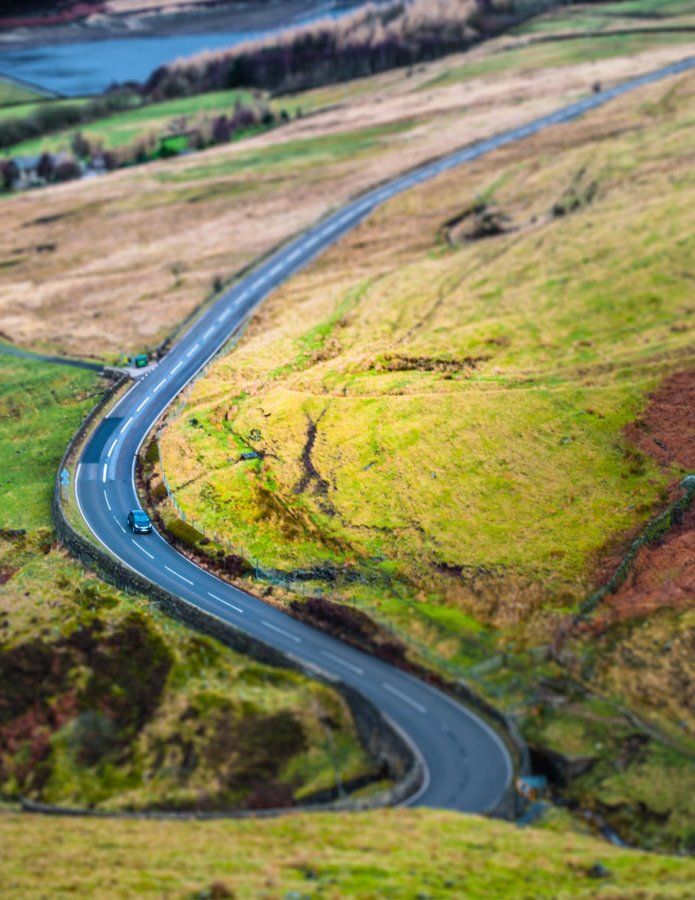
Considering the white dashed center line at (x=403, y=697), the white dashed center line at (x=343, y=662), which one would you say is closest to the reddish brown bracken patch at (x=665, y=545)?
the white dashed center line at (x=403, y=697)

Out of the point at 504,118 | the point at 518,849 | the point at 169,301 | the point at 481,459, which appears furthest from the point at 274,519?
the point at 504,118

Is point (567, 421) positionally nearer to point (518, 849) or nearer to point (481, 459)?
point (481, 459)

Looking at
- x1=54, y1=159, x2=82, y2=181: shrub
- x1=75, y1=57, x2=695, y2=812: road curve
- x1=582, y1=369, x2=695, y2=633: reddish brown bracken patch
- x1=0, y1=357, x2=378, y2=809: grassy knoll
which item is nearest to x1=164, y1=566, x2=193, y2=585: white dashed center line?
x1=75, y1=57, x2=695, y2=812: road curve

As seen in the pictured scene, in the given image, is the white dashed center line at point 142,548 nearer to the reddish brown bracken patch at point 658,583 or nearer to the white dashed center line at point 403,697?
the white dashed center line at point 403,697

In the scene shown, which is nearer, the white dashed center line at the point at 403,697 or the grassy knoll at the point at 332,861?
the grassy knoll at the point at 332,861

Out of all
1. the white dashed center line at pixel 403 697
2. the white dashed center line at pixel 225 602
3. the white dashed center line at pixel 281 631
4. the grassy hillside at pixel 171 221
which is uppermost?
the grassy hillside at pixel 171 221

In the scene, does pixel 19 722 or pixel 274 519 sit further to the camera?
pixel 274 519
